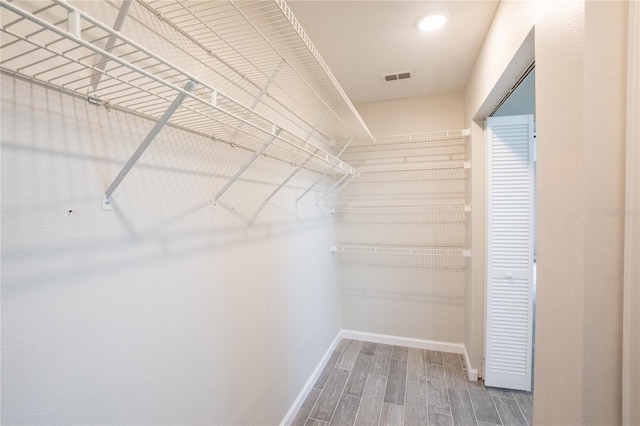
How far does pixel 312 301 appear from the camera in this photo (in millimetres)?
2361

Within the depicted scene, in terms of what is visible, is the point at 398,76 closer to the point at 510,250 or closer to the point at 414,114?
the point at 414,114

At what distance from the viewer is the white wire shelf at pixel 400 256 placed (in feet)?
8.99

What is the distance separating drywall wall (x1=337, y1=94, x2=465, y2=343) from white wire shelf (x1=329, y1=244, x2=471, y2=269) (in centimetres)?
1

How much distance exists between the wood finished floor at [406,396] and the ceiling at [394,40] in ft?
8.67

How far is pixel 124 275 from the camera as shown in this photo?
2.81ft

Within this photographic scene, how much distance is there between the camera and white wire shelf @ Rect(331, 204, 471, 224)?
9.01ft

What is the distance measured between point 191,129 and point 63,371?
0.87 metres

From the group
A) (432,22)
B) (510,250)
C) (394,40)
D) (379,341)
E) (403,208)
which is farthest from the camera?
(379,341)

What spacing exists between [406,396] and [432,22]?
8.77 feet

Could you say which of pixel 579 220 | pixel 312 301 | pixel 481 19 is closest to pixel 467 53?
pixel 481 19

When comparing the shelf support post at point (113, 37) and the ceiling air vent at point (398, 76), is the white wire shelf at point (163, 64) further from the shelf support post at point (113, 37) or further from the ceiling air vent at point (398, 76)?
the ceiling air vent at point (398, 76)

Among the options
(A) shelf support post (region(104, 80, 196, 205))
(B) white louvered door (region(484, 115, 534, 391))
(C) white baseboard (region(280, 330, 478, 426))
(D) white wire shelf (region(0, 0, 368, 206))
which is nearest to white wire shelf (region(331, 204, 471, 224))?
(B) white louvered door (region(484, 115, 534, 391))

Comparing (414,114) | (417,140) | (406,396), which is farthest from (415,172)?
(406,396)

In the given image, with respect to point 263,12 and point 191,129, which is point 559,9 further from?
Result: point 191,129
